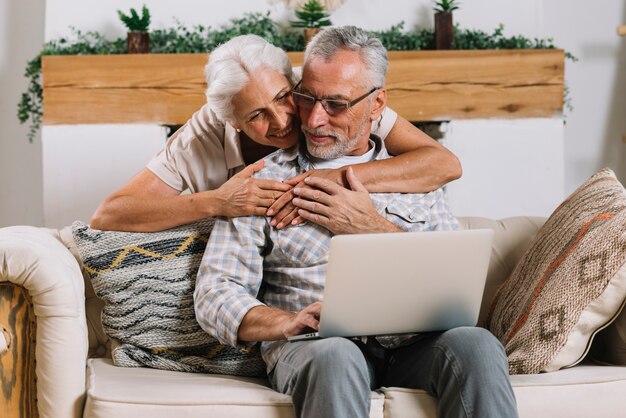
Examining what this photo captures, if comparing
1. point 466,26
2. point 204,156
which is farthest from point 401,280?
point 466,26

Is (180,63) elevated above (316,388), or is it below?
above

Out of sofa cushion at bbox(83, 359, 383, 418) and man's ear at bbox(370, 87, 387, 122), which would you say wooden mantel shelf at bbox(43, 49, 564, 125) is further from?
sofa cushion at bbox(83, 359, 383, 418)

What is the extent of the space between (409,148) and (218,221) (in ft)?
1.86

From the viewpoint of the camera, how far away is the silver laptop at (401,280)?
1611mm

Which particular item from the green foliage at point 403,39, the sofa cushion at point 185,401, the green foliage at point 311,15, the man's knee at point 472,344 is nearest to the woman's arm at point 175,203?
the sofa cushion at point 185,401

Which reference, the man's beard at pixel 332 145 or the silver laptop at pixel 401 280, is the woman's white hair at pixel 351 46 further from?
the silver laptop at pixel 401 280

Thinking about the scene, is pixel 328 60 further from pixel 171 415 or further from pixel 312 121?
pixel 171 415

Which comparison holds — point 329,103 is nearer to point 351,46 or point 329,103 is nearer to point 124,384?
point 351,46

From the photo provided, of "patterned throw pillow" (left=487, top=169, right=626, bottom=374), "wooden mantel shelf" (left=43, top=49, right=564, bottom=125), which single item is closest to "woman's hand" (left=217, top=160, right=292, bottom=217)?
"patterned throw pillow" (left=487, top=169, right=626, bottom=374)

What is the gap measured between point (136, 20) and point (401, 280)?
228cm

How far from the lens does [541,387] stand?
180 cm

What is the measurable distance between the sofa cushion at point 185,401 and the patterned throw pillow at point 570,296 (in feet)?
1.23

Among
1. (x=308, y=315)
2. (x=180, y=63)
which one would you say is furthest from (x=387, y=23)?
(x=308, y=315)

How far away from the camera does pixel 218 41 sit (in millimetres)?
3643
